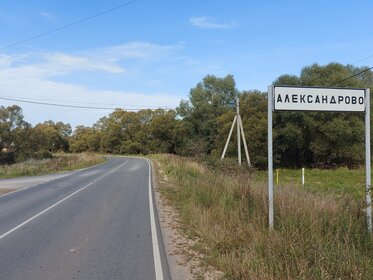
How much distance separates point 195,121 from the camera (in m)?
82.4

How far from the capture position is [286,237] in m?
6.28

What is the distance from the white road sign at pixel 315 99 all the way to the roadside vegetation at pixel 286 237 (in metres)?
1.79

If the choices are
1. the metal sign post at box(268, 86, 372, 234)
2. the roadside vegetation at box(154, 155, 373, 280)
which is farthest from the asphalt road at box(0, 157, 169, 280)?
the metal sign post at box(268, 86, 372, 234)

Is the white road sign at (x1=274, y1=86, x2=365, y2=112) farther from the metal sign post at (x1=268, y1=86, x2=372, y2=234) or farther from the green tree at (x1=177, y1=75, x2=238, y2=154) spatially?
the green tree at (x1=177, y1=75, x2=238, y2=154)

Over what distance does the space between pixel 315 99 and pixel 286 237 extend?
2621 mm

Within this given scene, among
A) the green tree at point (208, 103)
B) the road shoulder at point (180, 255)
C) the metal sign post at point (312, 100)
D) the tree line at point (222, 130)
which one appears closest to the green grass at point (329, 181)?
the metal sign post at point (312, 100)

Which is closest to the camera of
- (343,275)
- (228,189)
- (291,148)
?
(343,275)

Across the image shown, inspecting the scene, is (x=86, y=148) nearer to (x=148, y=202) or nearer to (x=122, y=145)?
(x=122, y=145)

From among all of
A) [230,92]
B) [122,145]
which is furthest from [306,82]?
[122,145]

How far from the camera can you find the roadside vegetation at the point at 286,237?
5113 millimetres

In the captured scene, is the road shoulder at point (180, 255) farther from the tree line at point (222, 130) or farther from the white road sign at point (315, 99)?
the tree line at point (222, 130)

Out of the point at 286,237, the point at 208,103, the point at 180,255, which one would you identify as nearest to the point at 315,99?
the point at 286,237

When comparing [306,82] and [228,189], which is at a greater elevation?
[306,82]

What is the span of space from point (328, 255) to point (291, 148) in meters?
52.0
